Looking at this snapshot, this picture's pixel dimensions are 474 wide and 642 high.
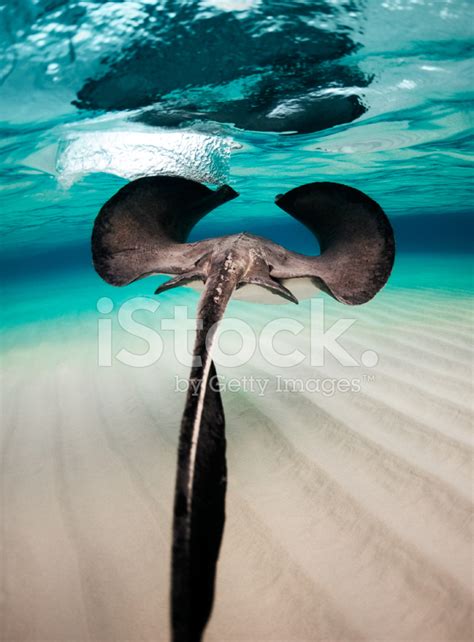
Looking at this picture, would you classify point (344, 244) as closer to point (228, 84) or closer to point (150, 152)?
point (228, 84)

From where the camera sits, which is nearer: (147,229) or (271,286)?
(271,286)

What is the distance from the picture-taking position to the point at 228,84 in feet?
17.3

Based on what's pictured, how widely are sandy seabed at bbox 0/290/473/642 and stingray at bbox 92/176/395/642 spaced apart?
1.11 metres

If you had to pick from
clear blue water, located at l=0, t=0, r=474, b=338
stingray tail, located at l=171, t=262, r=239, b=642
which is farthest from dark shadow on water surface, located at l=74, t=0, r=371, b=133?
stingray tail, located at l=171, t=262, r=239, b=642

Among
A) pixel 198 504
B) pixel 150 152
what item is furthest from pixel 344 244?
pixel 150 152

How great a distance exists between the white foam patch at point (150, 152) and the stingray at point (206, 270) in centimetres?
438

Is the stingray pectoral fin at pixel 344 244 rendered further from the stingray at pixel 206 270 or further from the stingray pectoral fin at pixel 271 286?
the stingray pectoral fin at pixel 271 286

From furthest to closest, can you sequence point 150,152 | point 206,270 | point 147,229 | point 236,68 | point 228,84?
point 150,152, point 228,84, point 236,68, point 147,229, point 206,270

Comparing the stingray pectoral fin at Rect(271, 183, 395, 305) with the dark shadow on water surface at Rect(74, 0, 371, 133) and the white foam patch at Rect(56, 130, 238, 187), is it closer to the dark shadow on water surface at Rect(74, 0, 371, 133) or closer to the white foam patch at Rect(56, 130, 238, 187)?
the dark shadow on water surface at Rect(74, 0, 371, 133)

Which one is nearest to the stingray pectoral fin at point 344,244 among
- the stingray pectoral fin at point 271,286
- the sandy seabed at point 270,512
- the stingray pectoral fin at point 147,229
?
the stingray pectoral fin at point 271,286

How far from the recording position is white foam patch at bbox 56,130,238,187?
7250 millimetres

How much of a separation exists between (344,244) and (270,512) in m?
2.24

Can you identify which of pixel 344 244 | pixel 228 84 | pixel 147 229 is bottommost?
pixel 344 244

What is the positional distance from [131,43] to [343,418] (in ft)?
15.9
